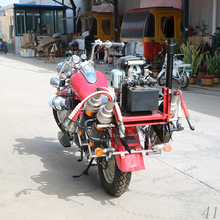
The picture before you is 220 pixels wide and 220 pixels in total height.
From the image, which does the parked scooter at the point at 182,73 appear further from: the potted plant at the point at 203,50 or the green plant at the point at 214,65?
the potted plant at the point at 203,50

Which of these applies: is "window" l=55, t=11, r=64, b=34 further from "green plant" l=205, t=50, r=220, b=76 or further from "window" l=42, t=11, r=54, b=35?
"green plant" l=205, t=50, r=220, b=76

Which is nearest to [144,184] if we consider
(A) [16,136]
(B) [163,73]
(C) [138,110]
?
(C) [138,110]

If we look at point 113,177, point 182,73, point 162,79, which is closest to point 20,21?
point 162,79

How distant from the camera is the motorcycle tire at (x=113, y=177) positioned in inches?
145

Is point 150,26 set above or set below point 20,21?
below

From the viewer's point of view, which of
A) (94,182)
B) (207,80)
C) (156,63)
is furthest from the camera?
(156,63)

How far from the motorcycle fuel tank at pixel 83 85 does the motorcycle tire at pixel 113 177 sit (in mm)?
798

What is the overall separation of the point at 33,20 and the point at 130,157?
899 inches

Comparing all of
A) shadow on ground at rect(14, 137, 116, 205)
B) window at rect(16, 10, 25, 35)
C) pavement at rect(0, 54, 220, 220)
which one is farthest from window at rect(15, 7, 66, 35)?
shadow on ground at rect(14, 137, 116, 205)

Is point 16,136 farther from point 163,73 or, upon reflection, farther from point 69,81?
point 163,73

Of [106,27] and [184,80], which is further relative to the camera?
[106,27]

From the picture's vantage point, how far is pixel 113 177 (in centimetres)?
385

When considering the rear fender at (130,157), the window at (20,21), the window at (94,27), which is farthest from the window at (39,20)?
the rear fender at (130,157)

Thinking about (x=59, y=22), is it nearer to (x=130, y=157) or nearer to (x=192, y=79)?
(x=192, y=79)
